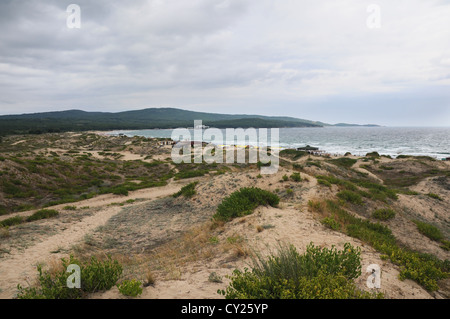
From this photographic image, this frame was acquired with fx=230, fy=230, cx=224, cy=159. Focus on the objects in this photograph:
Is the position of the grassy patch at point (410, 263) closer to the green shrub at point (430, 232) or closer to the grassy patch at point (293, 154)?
the green shrub at point (430, 232)

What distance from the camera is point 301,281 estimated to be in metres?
4.33

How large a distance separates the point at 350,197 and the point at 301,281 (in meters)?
11.9

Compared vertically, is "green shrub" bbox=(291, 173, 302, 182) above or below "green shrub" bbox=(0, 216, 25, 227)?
above

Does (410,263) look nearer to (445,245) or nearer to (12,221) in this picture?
(445,245)

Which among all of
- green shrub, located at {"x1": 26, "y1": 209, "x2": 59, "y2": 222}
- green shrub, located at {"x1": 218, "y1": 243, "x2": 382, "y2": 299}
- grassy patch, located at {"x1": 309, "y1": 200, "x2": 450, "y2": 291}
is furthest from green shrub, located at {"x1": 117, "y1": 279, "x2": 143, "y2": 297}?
green shrub, located at {"x1": 26, "y1": 209, "x2": 59, "y2": 222}

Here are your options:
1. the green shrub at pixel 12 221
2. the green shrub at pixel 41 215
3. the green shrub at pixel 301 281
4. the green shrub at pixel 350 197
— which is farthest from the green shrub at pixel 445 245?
the green shrub at pixel 12 221

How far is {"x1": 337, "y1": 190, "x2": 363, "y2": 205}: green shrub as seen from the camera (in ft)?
46.2

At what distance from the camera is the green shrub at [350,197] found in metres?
14.1

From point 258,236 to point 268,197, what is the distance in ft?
13.3

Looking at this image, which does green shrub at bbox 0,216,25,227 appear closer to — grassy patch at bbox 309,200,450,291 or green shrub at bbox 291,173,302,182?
grassy patch at bbox 309,200,450,291

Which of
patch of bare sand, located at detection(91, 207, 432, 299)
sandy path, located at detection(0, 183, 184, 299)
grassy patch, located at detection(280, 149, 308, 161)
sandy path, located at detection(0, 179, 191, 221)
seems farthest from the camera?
grassy patch, located at detection(280, 149, 308, 161)

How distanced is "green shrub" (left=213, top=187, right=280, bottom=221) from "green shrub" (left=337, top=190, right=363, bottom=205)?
502cm

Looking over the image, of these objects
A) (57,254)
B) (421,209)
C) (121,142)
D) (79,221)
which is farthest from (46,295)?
(121,142)

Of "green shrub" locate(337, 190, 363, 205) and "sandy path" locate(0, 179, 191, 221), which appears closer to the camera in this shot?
"green shrub" locate(337, 190, 363, 205)
